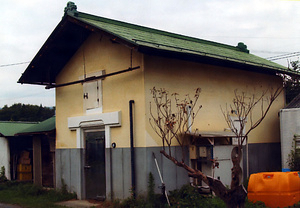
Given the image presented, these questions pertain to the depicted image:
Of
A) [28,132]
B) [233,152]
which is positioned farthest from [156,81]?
[28,132]

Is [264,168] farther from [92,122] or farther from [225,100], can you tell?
[92,122]

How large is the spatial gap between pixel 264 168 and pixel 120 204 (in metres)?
5.96

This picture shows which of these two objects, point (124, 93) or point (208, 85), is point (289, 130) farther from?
point (124, 93)

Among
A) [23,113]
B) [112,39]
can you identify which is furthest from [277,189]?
[23,113]

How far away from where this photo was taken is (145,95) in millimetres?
10758

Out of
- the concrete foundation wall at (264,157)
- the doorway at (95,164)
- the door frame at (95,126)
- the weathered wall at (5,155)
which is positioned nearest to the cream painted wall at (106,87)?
the door frame at (95,126)

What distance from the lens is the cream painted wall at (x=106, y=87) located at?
1099 centimetres

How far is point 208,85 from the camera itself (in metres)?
12.5

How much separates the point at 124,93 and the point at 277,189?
4948 millimetres

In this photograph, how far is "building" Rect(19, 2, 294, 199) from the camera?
1088 centimetres

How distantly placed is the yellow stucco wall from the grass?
1.70 metres

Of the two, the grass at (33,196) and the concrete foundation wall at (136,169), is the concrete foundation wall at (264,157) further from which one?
the grass at (33,196)

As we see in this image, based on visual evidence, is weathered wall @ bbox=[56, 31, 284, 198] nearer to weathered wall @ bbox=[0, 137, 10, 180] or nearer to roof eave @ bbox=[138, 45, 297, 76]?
roof eave @ bbox=[138, 45, 297, 76]

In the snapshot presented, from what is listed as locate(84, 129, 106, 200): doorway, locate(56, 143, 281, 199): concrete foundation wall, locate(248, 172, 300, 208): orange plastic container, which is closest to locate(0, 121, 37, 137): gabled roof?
locate(56, 143, 281, 199): concrete foundation wall
